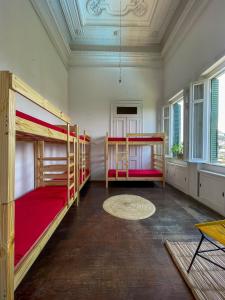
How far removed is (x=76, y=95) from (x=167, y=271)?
5187 millimetres

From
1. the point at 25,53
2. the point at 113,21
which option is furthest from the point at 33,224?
the point at 113,21

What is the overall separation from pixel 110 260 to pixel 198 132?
284cm

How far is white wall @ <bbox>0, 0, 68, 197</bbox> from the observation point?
2254mm

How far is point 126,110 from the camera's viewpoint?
225 inches

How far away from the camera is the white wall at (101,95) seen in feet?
18.7

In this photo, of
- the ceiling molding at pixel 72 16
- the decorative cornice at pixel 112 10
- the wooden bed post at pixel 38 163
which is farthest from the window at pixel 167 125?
the wooden bed post at pixel 38 163

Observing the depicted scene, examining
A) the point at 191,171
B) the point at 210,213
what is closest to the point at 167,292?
the point at 210,213

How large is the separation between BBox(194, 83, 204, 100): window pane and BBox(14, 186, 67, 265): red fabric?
2.93 m

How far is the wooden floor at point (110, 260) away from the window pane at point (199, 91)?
2.07 meters

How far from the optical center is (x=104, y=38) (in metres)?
5.30

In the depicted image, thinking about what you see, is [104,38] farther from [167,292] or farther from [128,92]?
[167,292]

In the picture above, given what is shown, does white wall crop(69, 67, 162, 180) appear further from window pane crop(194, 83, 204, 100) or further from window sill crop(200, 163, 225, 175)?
window sill crop(200, 163, 225, 175)

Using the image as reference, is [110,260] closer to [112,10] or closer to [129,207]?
[129,207]

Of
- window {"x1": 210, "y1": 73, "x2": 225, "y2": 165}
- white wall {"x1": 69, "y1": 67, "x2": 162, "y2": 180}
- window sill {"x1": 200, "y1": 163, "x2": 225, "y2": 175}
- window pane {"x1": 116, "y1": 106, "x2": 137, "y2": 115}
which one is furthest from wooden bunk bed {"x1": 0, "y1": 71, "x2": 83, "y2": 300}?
window pane {"x1": 116, "y1": 106, "x2": 137, "y2": 115}
